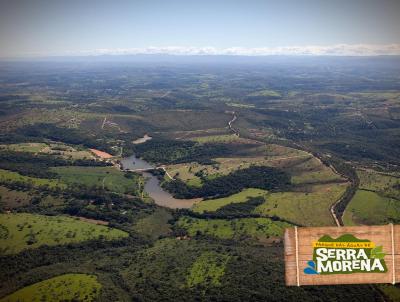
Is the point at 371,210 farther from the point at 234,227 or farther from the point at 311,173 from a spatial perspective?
the point at 234,227

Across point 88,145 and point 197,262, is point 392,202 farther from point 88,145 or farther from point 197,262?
point 88,145

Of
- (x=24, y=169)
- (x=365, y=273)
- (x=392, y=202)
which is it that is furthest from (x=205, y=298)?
(x=24, y=169)

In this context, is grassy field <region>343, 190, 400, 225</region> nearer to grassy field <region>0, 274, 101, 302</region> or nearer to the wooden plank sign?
grassy field <region>0, 274, 101, 302</region>

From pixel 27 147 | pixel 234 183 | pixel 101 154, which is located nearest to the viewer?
pixel 234 183

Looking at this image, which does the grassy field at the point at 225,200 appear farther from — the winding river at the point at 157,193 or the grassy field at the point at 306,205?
the grassy field at the point at 306,205

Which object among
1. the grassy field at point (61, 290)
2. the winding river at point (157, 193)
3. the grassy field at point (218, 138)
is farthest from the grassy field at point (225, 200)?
the grassy field at point (218, 138)

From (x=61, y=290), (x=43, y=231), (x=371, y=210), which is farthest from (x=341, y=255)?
(x=371, y=210)
